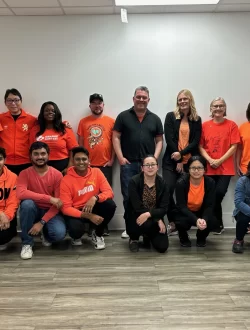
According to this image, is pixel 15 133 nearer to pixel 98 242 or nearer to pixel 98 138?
pixel 98 138

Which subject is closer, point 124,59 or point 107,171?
point 107,171

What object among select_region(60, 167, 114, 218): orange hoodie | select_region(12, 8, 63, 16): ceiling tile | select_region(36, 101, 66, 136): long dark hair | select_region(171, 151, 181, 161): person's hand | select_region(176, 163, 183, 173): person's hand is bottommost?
select_region(60, 167, 114, 218): orange hoodie

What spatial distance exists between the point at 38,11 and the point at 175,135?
7.17 ft

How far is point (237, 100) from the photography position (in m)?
4.14

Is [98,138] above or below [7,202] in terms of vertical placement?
above

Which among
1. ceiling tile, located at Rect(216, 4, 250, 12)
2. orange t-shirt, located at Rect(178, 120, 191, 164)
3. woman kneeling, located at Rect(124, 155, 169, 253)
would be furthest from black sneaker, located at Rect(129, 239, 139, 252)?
ceiling tile, located at Rect(216, 4, 250, 12)

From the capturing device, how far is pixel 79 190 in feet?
10.7

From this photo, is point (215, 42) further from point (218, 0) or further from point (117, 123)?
point (117, 123)

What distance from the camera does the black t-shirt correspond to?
374 centimetres

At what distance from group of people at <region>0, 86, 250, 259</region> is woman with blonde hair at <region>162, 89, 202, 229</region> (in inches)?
0.4

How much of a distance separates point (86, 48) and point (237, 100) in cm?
198

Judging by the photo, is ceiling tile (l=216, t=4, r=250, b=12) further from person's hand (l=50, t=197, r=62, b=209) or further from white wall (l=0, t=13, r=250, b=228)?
person's hand (l=50, t=197, r=62, b=209)

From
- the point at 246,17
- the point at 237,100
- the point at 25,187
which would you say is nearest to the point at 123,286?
the point at 25,187

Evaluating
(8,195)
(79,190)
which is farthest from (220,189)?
(8,195)
